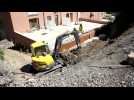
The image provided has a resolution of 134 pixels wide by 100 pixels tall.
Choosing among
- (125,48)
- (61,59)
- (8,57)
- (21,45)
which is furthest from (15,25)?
(125,48)

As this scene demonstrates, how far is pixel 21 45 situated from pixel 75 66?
10640mm

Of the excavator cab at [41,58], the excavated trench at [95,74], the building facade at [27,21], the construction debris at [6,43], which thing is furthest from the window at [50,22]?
the excavator cab at [41,58]

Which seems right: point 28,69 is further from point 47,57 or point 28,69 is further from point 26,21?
point 26,21

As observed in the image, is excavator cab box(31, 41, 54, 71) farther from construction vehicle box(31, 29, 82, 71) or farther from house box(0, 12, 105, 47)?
house box(0, 12, 105, 47)

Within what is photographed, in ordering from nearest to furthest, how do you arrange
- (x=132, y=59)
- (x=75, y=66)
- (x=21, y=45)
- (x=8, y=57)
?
(x=132, y=59)
(x=75, y=66)
(x=8, y=57)
(x=21, y=45)

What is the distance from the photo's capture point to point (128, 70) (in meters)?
13.7

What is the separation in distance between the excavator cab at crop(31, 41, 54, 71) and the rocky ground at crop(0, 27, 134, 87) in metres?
0.67

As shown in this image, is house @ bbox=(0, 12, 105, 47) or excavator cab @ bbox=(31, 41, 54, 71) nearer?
excavator cab @ bbox=(31, 41, 54, 71)

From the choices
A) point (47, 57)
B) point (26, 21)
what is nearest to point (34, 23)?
point (26, 21)

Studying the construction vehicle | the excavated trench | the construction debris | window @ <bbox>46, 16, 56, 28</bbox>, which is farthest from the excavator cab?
window @ <bbox>46, 16, 56, 28</bbox>

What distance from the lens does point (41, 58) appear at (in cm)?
1684

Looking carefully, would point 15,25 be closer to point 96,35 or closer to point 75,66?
point 96,35

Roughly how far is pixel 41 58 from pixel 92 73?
13.6 ft

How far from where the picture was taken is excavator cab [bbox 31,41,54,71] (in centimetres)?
1675
